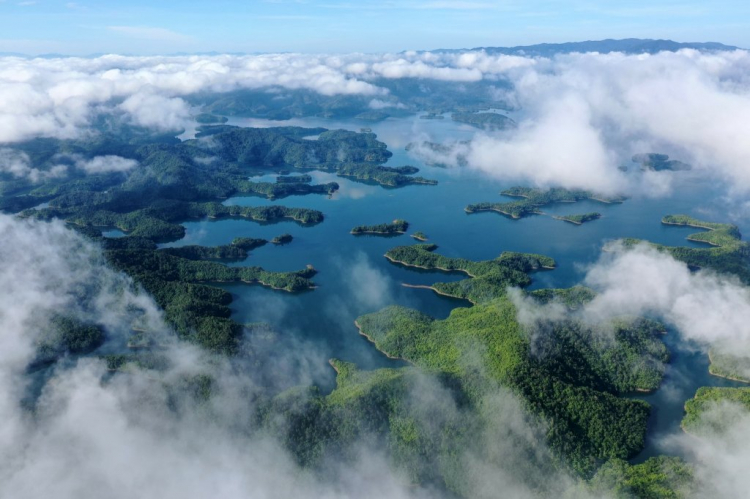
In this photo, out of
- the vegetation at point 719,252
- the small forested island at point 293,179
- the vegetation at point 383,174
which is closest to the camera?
the vegetation at point 719,252

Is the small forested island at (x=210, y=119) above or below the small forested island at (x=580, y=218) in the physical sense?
above

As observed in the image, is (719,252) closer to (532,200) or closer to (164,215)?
(532,200)

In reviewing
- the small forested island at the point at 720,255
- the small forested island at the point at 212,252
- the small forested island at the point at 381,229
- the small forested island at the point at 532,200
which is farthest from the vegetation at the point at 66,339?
the small forested island at the point at 532,200

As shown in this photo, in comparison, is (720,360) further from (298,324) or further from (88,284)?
(88,284)

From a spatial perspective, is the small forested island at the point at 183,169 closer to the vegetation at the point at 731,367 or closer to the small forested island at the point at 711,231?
the small forested island at the point at 711,231

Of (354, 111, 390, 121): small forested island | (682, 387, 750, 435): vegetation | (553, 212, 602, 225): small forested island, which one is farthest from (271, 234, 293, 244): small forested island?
(354, 111, 390, 121): small forested island

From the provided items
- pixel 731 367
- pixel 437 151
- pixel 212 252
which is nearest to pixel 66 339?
pixel 212 252

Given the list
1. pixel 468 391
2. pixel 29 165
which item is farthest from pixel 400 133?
pixel 468 391
